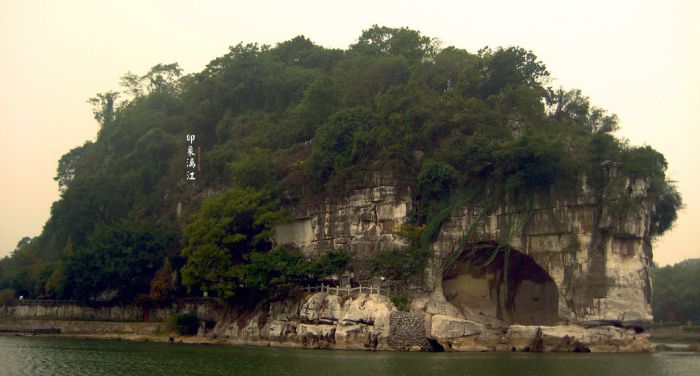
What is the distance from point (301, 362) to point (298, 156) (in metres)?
21.2

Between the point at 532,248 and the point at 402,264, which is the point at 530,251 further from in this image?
the point at 402,264

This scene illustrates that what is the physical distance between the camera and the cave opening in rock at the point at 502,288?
4394cm

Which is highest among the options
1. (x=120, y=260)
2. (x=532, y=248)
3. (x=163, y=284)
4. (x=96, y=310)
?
(x=532, y=248)

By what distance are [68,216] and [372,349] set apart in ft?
94.0

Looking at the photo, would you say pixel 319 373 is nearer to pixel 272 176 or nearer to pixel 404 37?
pixel 272 176

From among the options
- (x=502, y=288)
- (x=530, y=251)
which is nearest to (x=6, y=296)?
(x=502, y=288)

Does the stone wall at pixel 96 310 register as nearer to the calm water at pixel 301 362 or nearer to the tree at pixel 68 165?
the calm water at pixel 301 362

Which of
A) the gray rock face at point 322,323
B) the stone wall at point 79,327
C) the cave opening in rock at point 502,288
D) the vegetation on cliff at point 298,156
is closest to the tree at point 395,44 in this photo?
the vegetation on cliff at point 298,156

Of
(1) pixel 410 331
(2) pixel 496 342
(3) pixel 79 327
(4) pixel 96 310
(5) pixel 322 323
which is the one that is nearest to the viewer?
(1) pixel 410 331

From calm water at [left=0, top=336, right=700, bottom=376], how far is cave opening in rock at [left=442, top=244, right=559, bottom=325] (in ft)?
23.4

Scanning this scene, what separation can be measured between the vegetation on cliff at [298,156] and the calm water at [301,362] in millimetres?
7935

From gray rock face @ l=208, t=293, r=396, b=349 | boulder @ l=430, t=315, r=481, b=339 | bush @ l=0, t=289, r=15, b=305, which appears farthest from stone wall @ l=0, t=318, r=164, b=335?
boulder @ l=430, t=315, r=481, b=339

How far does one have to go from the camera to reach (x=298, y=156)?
50750 mm

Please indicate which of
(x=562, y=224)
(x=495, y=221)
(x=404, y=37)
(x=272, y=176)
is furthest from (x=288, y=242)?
(x=404, y=37)
